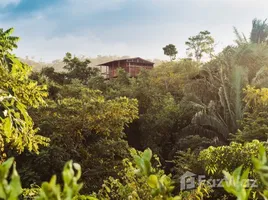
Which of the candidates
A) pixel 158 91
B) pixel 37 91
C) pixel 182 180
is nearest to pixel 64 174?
pixel 37 91

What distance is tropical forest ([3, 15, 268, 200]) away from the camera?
13.3ft

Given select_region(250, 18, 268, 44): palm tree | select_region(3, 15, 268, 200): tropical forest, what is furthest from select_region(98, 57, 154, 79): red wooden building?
select_region(250, 18, 268, 44): palm tree

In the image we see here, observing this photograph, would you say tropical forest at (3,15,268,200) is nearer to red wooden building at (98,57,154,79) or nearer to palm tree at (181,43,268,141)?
palm tree at (181,43,268,141)

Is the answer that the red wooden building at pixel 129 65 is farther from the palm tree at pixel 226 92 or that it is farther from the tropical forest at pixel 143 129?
the palm tree at pixel 226 92

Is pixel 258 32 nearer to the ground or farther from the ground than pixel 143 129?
farther from the ground

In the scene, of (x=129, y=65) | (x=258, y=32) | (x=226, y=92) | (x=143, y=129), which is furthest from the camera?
(x=129, y=65)

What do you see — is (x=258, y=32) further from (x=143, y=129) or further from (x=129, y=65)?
(x=129, y=65)

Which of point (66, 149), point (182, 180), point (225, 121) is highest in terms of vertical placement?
point (225, 121)

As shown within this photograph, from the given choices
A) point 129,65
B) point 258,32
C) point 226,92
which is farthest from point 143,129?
point 129,65

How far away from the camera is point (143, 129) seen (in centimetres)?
1394

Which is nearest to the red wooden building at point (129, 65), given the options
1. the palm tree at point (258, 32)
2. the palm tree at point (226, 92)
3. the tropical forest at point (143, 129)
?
the tropical forest at point (143, 129)

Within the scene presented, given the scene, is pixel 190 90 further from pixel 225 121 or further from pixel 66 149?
pixel 66 149

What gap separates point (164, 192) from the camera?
0.67m

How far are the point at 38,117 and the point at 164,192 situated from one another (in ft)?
36.4
